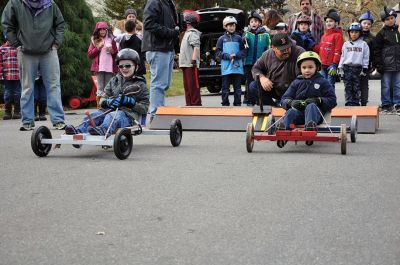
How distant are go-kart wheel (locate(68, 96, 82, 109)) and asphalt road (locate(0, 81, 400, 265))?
25.7 feet

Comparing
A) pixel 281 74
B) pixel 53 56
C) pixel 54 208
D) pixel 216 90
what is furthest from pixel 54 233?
pixel 216 90

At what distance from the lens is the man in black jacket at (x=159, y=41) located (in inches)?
471

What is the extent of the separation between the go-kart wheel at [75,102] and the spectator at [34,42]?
16.8 feet

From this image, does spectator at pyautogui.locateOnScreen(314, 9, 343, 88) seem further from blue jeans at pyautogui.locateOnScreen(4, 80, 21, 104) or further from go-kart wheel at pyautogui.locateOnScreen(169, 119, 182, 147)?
go-kart wheel at pyautogui.locateOnScreen(169, 119, 182, 147)

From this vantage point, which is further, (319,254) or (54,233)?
(54,233)

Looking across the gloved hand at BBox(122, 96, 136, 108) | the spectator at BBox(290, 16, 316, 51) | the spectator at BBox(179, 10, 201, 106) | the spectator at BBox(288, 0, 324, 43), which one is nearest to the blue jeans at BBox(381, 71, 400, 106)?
the spectator at BBox(288, 0, 324, 43)

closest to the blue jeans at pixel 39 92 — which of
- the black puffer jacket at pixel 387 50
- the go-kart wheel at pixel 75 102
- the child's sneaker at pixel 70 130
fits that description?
the go-kart wheel at pixel 75 102

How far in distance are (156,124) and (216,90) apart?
41.9 ft

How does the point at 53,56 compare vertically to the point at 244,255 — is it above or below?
above

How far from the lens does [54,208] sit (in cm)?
566

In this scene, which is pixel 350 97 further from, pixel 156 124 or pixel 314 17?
pixel 156 124

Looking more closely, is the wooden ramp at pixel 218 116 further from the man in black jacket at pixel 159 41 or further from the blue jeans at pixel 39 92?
the blue jeans at pixel 39 92

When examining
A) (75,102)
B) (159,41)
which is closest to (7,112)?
(75,102)

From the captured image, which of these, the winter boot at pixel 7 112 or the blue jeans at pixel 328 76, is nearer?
the winter boot at pixel 7 112
